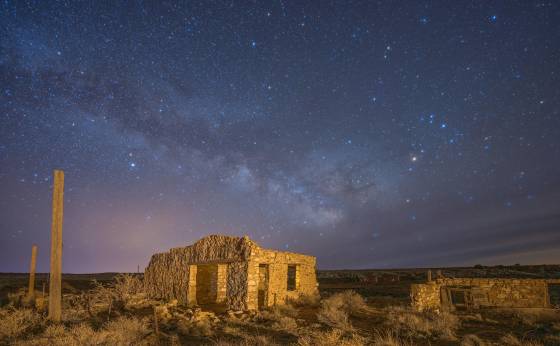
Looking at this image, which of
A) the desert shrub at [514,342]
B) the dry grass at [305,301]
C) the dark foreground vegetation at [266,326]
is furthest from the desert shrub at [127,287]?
the desert shrub at [514,342]

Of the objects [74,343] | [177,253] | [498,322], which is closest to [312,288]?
[177,253]

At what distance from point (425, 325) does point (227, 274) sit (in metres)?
8.28

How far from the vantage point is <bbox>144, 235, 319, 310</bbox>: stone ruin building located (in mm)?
15859

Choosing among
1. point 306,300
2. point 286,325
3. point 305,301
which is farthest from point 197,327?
point 306,300

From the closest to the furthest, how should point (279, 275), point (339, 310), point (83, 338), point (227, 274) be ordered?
point (83, 338) < point (339, 310) < point (227, 274) < point (279, 275)

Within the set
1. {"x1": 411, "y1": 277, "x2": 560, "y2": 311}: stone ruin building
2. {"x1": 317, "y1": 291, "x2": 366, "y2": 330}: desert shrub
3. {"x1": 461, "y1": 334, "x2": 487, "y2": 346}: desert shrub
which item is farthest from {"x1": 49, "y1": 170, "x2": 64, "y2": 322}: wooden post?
{"x1": 411, "y1": 277, "x2": 560, "y2": 311}: stone ruin building

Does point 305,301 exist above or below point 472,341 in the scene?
below

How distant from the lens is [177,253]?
61.6ft

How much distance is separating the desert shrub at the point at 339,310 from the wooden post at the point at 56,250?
8895mm

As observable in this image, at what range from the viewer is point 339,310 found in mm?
16062

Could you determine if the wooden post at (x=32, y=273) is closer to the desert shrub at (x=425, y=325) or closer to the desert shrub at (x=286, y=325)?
the desert shrub at (x=286, y=325)

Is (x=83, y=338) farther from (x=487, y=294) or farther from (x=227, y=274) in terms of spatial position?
(x=487, y=294)

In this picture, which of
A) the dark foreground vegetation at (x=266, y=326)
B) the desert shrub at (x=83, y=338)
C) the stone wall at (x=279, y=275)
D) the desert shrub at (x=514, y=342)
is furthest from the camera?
the stone wall at (x=279, y=275)

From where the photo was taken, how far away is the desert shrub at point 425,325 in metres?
12.0
